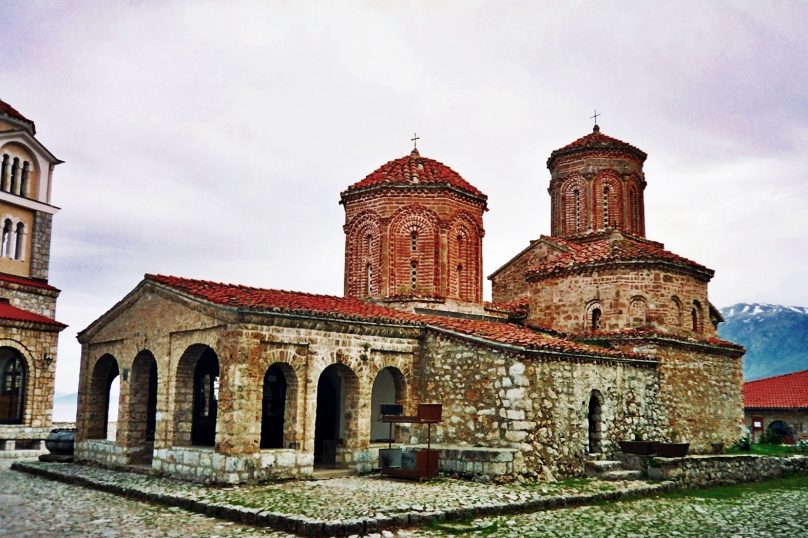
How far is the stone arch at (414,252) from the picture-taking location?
67.6 feet

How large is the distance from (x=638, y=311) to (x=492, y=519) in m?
10.2

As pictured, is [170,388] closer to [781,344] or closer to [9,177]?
[9,177]

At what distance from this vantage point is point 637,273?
19734 millimetres

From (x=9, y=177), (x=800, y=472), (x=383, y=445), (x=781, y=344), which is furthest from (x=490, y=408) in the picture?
(x=781, y=344)

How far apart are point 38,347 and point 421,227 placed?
559 inches

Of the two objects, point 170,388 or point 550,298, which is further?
point 550,298

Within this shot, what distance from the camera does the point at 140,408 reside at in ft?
57.4

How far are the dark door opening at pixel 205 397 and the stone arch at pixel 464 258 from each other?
6799 mm

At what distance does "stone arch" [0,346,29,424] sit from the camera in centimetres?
2491

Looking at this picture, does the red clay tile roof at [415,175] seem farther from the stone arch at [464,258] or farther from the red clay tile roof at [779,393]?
the red clay tile roof at [779,393]

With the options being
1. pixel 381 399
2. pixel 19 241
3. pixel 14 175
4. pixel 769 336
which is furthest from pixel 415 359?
pixel 769 336

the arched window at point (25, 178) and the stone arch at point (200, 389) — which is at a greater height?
the arched window at point (25, 178)

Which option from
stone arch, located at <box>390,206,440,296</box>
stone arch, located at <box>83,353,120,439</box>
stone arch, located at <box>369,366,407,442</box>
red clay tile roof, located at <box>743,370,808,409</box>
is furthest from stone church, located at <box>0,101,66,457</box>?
red clay tile roof, located at <box>743,370,808,409</box>

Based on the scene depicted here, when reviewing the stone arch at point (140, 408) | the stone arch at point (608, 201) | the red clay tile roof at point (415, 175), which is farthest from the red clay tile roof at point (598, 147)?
the stone arch at point (140, 408)
